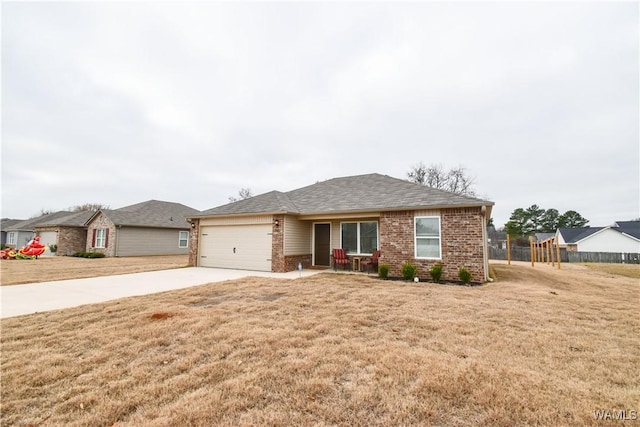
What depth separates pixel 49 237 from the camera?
82.4 feet

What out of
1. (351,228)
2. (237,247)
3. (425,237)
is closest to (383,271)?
(425,237)

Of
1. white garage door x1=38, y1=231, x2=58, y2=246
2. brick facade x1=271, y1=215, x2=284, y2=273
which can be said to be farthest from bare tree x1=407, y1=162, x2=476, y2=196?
white garage door x1=38, y1=231, x2=58, y2=246

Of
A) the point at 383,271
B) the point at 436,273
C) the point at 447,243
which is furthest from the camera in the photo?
the point at 383,271

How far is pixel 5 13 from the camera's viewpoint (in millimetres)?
7867

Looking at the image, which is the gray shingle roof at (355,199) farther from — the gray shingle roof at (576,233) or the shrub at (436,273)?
the gray shingle roof at (576,233)

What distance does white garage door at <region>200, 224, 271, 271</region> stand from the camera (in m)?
12.2

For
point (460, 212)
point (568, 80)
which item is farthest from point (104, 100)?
point (568, 80)

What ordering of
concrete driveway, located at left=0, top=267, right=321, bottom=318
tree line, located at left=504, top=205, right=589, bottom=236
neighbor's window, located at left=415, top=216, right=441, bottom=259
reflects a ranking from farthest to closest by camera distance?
tree line, located at left=504, top=205, right=589, bottom=236 < neighbor's window, located at left=415, top=216, right=441, bottom=259 < concrete driveway, located at left=0, top=267, right=321, bottom=318

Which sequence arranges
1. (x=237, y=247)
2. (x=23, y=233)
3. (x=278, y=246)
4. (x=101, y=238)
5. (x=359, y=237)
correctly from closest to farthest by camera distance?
(x=278, y=246)
(x=359, y=237)
(x=237, y=247)
(x=101, y=238)
(x=23, y=233)

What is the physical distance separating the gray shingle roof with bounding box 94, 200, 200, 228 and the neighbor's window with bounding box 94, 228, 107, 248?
5.36ft

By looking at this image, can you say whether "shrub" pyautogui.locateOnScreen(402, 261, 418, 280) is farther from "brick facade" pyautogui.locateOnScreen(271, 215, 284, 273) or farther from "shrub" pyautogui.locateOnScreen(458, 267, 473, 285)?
"brick facade" pyautogui.locateOnScreen(271, 215, 284, 273)

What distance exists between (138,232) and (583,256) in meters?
38.2

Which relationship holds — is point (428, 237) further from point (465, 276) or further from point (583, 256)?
point (583, 256)

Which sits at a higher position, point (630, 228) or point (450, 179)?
point (450, 179)
